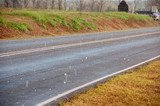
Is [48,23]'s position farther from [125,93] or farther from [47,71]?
[125,93]

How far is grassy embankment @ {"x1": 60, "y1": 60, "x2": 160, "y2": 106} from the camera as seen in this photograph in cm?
777

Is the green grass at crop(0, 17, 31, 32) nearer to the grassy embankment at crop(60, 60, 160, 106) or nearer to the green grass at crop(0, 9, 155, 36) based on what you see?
the green grass at crop(0, 9, 155, 36)

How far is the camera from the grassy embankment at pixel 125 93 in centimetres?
777

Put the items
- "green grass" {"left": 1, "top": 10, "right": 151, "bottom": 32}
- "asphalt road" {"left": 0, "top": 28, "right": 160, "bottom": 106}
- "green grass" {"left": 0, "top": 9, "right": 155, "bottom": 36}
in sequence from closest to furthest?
"asphalt road" {"left": 0, "top": 28, "right": 160, "bottom": 106}
"green grass" {"left": 0, "top": 9, "right": 155, "bottom": 36}
"green grass" {"left": 1, "top": 10, "right": 151, "bottom": 32}

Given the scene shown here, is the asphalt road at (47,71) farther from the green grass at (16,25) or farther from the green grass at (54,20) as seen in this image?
the green grass at (54,20)

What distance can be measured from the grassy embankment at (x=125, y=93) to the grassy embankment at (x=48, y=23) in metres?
16.0

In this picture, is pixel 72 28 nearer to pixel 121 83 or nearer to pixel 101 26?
pixel 101 26

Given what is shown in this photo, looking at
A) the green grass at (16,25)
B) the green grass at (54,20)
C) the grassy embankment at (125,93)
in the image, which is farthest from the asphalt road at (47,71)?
the green grass at (54,20)

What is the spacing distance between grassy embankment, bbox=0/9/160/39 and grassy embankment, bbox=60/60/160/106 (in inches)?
631

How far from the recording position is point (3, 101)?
25.5ft

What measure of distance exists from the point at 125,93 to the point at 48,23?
24073 millimetres


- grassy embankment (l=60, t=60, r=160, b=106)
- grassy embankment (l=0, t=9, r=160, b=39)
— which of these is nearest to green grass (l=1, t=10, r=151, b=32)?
grassy embankment (l=0, t=9, r=160, b=39)

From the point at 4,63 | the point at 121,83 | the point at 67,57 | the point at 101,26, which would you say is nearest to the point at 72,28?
the point at 101,26

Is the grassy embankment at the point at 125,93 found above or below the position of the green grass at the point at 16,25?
below
